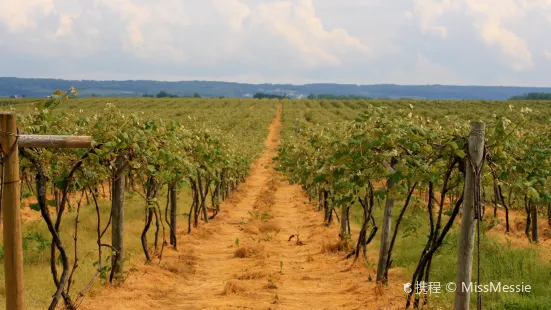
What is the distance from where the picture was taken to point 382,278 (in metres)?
8.82

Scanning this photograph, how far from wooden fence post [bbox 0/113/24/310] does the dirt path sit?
3.21m

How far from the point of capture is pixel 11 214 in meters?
4.48

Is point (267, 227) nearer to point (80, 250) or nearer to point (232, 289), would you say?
point (80, 250)

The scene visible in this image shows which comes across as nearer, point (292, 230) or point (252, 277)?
point (252, 277)

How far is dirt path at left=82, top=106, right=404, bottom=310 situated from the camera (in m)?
8.34

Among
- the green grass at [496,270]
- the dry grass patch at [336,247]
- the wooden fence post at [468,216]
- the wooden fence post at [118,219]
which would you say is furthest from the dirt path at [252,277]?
the wooden fence post at [468,216]

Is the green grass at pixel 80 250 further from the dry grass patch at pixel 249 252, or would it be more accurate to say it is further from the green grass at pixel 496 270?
the green grass at pixel 496 270

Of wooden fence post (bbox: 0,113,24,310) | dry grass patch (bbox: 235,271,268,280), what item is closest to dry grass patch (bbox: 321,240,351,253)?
dry grass patch (bbox: 235,271,268,280)

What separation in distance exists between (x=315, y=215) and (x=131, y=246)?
855cm

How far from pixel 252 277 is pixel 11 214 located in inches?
244

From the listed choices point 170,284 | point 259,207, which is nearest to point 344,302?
point 170,284

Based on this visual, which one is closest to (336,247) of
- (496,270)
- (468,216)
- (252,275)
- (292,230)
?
(252,275)

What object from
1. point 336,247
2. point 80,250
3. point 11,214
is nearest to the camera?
point 11,214

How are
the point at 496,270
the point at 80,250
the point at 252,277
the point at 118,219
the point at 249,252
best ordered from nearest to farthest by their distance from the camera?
the point at 118,219
the point at 496,270
the point at 252,277
the point at 80,250
the point at 249,252
